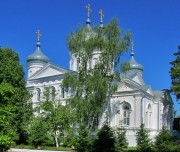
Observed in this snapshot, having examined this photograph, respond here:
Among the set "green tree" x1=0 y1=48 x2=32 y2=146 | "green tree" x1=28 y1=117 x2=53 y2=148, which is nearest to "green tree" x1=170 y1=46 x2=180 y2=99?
"green tree" x1=28 y1=117 x2=53 y2=148

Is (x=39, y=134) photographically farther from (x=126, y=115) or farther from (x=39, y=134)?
(x=126, y=115)

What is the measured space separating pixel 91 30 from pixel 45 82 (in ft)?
41.4

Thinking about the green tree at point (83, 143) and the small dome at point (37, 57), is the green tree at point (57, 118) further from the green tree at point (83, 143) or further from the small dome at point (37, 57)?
the small dome at point (37, 57)

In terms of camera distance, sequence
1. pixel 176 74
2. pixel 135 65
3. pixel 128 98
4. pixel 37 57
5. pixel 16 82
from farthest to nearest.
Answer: pixel 135 65 < pixel 37 57 < pixel 128 98 < pixel 16 82 < pixel 176 74

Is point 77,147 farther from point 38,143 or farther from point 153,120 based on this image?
point 153,120

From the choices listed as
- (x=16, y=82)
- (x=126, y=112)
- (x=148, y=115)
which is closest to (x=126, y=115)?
(x=126, y=112)

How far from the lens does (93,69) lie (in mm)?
31312

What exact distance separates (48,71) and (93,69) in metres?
Result: 12.4

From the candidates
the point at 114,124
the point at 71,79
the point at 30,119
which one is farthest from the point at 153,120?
the point at 30,119

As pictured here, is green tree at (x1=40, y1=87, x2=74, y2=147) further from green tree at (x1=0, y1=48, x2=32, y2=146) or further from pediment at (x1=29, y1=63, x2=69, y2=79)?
pediment at (x1=29, y1=63, x2=69, y2=79)

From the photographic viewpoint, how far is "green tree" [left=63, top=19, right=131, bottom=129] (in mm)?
30391

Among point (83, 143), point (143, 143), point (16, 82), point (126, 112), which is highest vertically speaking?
point (16, 82)

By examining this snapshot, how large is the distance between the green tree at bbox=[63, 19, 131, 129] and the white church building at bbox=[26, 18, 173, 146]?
3285 mm

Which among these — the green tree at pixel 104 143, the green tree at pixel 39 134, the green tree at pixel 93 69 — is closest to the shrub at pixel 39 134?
the green tree at pixel 39 134
